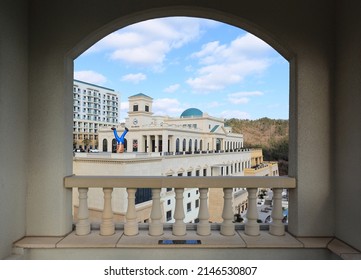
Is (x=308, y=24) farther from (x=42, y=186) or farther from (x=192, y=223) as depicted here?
(x=42, y=186)

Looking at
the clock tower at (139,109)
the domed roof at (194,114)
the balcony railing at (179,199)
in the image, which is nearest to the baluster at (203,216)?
the balcony railing at (179,199)

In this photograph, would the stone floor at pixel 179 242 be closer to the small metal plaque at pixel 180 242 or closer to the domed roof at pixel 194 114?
the small metal plaque at pixel 180 242

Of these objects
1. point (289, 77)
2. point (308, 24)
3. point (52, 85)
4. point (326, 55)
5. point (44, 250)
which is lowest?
point (44, 250)

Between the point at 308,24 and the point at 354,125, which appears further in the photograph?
the point at 308,24

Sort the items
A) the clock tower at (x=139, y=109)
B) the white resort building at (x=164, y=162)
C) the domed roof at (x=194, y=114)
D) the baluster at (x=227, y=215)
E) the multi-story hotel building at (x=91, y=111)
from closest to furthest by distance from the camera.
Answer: the baluster at (x=227, y=215) → the white resort building at (x=164, y=162) → the multi-story hotel building at (x=91, y=111) → the clock tower at (x=139, y=109) → the domed roof at (x=194, y=114)

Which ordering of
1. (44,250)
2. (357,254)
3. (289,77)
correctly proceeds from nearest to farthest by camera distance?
(357,254) → (44,250) → (289,77)

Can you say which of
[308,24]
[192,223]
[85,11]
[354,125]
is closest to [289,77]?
[308,24]

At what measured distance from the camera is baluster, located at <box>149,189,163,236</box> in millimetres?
1635

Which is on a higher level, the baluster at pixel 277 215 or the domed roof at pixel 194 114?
the domed roof at pixel 194 114

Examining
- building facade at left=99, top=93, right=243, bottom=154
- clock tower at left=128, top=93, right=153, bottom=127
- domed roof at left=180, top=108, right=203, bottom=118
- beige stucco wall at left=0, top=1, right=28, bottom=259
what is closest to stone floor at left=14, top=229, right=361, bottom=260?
beige stucco wall at left=0, top=1, right=28, bottom=259

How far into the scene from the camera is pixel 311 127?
5.25ft

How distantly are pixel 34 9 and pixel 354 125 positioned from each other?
247 cm

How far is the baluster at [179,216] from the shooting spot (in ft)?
5.29

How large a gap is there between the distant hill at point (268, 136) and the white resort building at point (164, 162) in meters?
0.10
